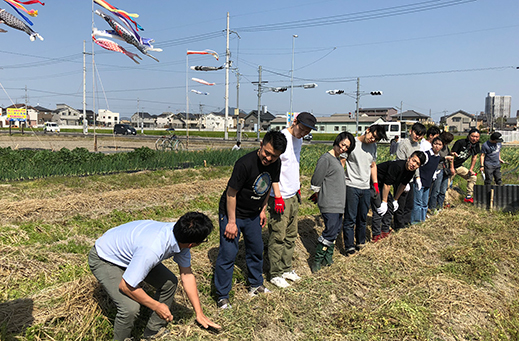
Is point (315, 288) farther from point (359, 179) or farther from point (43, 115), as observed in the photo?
point (43, 115)

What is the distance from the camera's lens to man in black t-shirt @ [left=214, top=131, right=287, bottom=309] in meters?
3.24

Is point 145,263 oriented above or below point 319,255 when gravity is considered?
above

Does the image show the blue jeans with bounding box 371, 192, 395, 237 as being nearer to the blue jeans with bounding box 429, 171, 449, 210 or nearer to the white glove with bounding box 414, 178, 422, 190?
the white glove with bounding box 414, 178, 422, 190

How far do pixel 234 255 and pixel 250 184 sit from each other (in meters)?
0.64

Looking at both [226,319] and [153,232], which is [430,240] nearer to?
[226,319]

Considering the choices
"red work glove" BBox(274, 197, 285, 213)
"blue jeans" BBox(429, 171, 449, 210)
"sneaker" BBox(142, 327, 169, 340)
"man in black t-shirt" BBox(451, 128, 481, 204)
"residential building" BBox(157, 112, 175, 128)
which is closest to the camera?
"sneaker" BBox(142, 327, 169, 340)

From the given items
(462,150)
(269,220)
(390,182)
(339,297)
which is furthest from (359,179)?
(462,150)

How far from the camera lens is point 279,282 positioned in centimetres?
396

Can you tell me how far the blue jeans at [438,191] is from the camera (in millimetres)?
7164

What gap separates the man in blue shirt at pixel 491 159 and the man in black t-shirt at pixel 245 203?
6718mm

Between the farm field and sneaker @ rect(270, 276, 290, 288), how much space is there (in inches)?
10.1

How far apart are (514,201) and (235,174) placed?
612 cm

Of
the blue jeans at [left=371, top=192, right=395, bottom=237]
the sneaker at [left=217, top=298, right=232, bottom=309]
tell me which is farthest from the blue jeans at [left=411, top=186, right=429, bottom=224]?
the sneaker at [left=217, top=298, right=232, bottom=309]

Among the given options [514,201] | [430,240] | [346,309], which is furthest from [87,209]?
[514,201]
